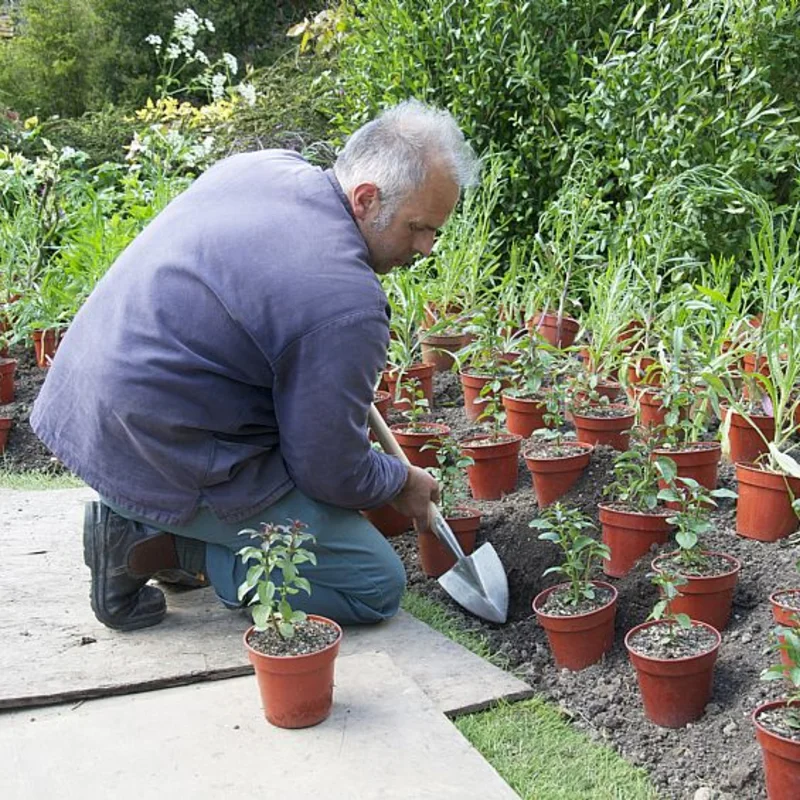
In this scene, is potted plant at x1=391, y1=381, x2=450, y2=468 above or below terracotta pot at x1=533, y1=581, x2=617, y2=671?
above

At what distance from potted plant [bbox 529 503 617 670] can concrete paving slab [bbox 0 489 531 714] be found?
0.17 meters

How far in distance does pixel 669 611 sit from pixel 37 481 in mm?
2905

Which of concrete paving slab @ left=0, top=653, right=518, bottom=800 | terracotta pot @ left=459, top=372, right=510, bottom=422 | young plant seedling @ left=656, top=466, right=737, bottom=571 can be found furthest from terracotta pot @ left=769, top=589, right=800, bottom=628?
terracotta pot @ left=459, top=372, right=510, bottom=422

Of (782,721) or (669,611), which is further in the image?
(669,611)

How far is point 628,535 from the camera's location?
301 cm

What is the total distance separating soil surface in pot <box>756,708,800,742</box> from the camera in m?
2.03

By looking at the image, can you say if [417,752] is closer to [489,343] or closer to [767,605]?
[767,605]

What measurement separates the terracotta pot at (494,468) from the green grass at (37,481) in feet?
5.57

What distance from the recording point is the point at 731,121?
4602 millimetres

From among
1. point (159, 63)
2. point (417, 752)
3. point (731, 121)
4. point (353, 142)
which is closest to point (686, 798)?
point (417, 752)

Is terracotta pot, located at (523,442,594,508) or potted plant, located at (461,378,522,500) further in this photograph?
potted plant, located at (461,378,522,500)

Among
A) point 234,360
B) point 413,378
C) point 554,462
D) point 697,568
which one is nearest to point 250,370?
point 234,360

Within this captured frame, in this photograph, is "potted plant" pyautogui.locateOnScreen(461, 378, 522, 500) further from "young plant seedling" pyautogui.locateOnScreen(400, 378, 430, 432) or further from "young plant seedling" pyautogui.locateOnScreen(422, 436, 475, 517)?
"young plant seedling" pyautogui.locateOnScreen(400, 378, 430, 432)

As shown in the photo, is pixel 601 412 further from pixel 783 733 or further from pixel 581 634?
pixel 783 733
